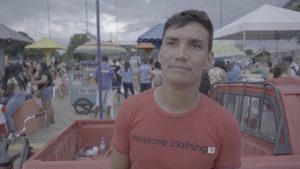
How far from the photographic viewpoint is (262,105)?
11.3ft

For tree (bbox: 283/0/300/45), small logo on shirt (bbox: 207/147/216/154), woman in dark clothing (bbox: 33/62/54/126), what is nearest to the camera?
small logo on shirt (bbox: 207/147/216/154)

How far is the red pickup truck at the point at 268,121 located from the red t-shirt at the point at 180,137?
1.25 m

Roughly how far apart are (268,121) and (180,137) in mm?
1981

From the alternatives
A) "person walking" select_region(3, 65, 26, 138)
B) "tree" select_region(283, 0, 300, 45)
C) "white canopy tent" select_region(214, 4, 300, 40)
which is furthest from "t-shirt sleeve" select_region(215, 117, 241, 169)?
"tree" select_region(283, 0, 300, 45)

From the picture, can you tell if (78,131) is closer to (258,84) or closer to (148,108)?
(258,84)

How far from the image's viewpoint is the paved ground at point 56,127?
25.4 ft

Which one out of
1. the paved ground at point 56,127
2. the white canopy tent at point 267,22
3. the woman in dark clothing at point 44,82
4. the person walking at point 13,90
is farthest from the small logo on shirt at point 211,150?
the white canopy tent at point 267,22

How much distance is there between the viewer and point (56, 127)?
32.1ft

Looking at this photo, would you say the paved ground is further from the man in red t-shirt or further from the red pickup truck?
the man in red t-shirt

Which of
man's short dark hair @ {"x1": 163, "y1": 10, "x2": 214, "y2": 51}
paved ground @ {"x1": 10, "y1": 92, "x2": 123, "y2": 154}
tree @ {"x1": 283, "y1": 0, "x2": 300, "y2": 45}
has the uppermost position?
tree @ {"x1": 283, "y1": 0, "x2": 300, "y2": 45}

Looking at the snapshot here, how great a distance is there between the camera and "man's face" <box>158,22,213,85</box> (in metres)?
1.55

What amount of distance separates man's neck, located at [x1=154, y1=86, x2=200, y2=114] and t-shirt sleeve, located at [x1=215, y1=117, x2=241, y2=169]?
0.58ft

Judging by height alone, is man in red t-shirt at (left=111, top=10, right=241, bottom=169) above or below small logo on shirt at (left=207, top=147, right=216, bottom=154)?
above

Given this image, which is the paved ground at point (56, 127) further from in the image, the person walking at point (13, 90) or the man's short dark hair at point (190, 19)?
the man's short dark hair at point (190, 19)
